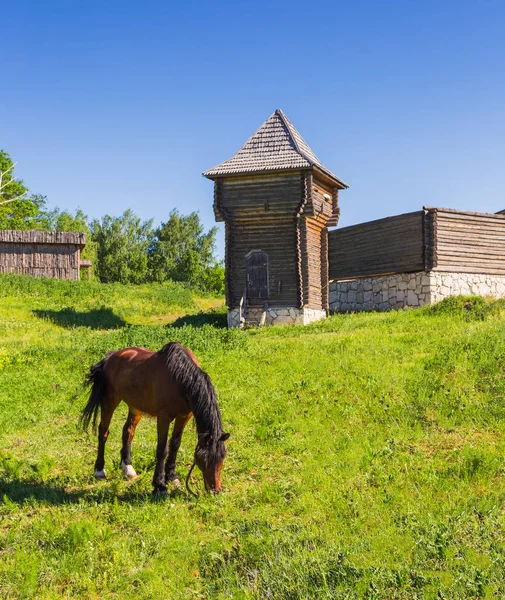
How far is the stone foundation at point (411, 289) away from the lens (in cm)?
3006

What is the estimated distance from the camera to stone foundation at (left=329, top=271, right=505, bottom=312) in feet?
98.6

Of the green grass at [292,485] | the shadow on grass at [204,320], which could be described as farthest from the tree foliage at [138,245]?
the green grass at [292,485]

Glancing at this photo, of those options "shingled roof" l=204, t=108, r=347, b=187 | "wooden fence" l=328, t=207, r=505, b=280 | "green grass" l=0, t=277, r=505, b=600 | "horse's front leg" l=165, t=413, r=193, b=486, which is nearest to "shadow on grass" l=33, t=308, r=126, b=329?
"shingled roof" l=204, t=108, r=347, b=187

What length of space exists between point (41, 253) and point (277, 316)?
68.2ft

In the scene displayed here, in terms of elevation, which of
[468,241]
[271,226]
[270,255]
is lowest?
[270,255]

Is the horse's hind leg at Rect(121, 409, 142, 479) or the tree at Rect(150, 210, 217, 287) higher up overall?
the tree at Rect(150, 210, 217, 287)

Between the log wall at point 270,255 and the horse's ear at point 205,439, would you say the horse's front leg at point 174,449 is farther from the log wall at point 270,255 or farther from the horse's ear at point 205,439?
the log wall at point 270,255

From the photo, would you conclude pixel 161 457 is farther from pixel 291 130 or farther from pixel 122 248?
pixel 122 248

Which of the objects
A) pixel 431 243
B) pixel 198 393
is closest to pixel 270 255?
pixel 431 243

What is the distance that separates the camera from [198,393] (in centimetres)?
825

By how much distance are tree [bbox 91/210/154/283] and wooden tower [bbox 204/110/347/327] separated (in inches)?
1495

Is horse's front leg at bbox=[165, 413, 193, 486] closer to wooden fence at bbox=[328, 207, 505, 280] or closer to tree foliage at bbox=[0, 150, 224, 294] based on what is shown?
wooden fence at bbox=[328, 207, 505, 280]

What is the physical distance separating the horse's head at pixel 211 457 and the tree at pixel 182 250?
199 feet

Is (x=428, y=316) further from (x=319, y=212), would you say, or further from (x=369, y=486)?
(x=369, y=486)
